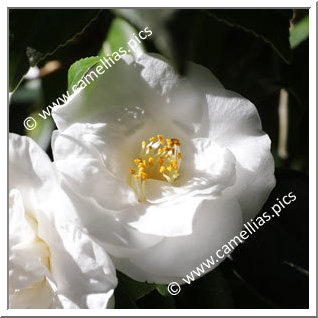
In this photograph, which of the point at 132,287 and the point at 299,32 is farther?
the point at 299,32

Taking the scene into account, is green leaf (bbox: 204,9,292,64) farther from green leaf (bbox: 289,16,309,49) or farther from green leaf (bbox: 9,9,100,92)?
green leaf (bbox: 289,16,309,49)

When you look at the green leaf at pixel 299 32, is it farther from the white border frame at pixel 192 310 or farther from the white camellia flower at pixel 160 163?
the white camellia flower at pixel 160 163

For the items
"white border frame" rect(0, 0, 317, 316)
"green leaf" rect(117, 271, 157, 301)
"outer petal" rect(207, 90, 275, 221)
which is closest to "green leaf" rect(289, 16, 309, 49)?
"white border frame" rect(0, 0, 317, 316)

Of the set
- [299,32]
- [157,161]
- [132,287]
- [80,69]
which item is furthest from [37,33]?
[299,32]

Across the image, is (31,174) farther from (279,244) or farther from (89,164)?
(279,244)

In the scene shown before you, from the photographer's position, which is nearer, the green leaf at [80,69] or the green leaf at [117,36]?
the green leaf at [80,69]

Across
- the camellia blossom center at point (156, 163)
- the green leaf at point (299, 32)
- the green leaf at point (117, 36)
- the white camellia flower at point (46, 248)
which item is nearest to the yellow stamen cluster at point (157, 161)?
the camellia blossom center at point (156, 163)

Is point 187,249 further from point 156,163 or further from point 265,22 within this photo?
point 265,22
